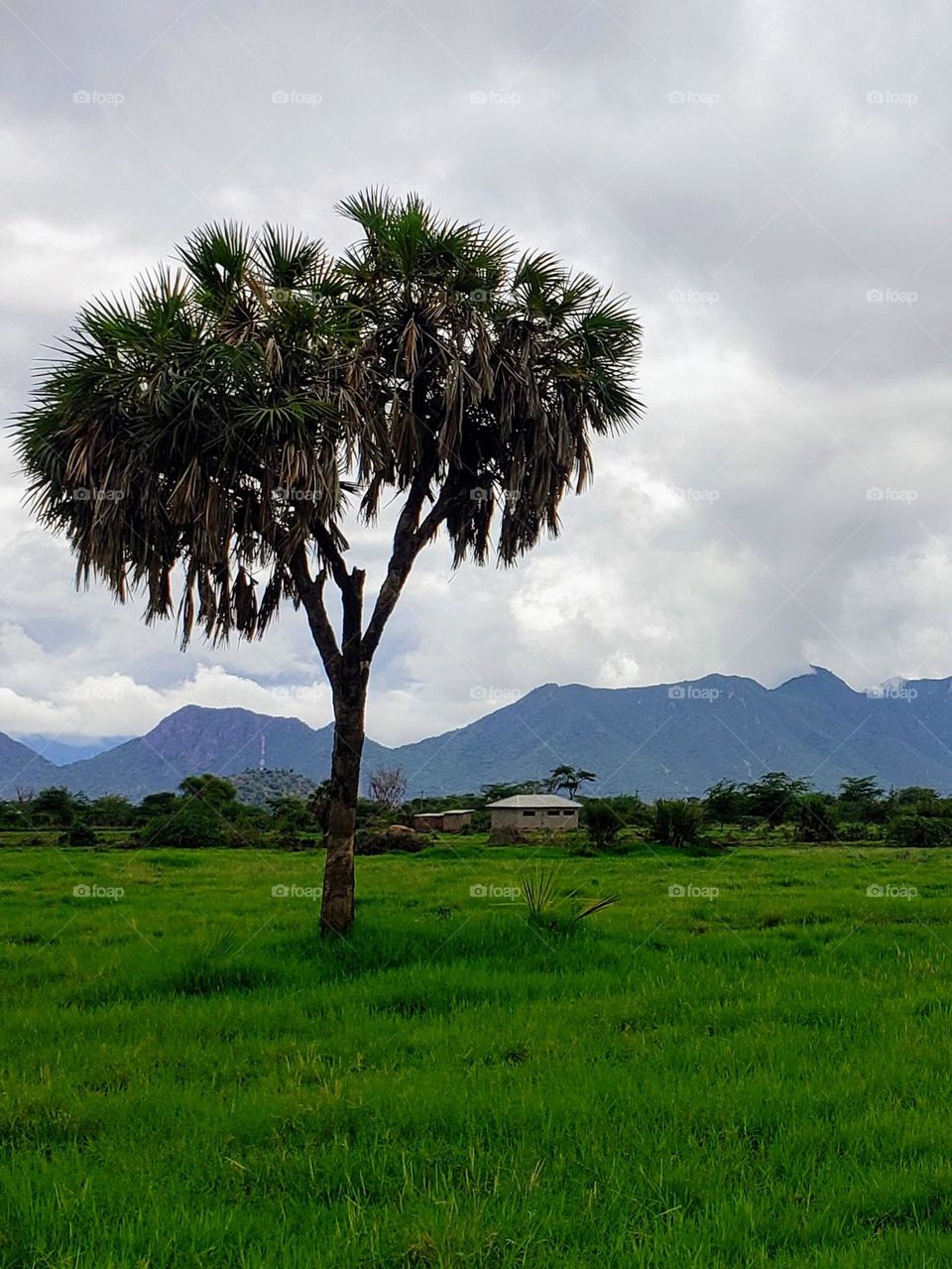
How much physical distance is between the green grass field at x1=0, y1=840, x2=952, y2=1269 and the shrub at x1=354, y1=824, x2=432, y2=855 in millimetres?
24246

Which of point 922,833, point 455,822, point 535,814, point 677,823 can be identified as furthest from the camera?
point 455,822

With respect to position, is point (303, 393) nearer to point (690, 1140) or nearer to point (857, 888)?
point (690, 1140)

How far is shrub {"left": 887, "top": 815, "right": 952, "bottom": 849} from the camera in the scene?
118 ft

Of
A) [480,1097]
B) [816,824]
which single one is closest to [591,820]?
[816,824]

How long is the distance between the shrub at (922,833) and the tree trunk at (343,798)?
29953 millimetres

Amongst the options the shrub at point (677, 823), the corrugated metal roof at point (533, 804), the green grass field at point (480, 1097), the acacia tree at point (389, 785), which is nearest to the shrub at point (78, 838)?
the shrub at point (677, 823)

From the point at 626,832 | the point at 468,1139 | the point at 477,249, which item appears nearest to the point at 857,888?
the point at 477,249

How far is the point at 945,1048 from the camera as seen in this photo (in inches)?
279

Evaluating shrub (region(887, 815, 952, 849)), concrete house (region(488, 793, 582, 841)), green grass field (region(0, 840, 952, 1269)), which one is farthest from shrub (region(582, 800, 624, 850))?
green grass field (region(0, 840, 952, 1269))

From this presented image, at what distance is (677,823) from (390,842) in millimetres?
12121

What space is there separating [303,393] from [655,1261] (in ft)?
33.3

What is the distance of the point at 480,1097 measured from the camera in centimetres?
605

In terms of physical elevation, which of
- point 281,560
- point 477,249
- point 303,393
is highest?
point 477,249

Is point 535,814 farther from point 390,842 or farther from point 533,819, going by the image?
point 390,842
